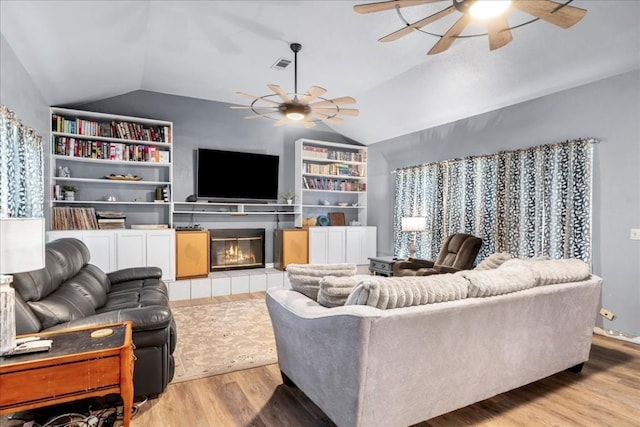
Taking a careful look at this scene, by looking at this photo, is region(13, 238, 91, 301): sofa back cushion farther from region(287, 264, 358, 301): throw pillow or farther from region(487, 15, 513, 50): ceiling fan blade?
region(487, 15, 513, 50): ceiling fan blade

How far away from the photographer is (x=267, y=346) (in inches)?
133

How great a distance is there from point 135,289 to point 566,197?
4728mm

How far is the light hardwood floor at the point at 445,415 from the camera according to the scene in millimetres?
2182

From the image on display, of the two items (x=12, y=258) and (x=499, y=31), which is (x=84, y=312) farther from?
(x=499, y=31)

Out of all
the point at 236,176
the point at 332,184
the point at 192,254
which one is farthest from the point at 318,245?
the point at 192,254

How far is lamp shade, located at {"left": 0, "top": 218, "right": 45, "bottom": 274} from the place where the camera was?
160 cm

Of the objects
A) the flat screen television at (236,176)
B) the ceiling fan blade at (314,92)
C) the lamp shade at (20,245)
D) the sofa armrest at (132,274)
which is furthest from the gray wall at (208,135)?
the lamp shade at (20,245)

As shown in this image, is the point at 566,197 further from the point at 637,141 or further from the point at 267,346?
the point at 267,346

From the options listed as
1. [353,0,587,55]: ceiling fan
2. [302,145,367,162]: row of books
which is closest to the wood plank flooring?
[353,0,587,55]: ceiling fan

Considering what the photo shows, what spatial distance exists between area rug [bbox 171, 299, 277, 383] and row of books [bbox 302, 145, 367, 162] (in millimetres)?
3085

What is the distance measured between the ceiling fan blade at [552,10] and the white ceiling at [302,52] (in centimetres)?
126

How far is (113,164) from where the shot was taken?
5352mm

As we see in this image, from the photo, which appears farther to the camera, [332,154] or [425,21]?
[332,154]

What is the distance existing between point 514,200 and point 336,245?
10.1ft
